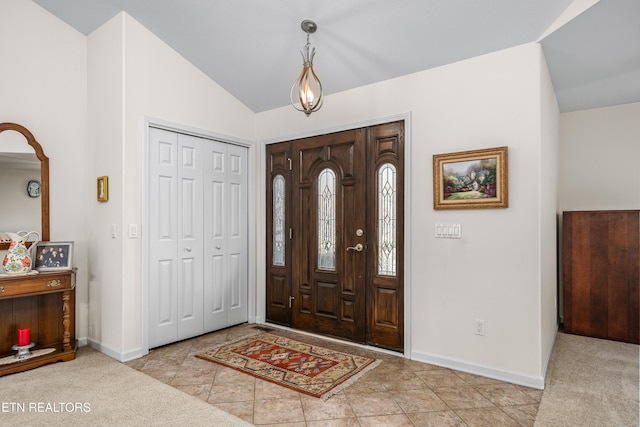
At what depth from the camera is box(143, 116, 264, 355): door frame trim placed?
347 centimetres

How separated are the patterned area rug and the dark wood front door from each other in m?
0.41

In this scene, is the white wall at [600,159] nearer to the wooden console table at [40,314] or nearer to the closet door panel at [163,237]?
the closet door panel at [163,237]

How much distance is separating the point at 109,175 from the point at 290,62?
1974 millimetres

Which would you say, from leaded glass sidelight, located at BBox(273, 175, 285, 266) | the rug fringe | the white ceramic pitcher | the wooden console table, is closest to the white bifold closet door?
leaded glass sidelight, located at BBox(273, 175, 285, 266)

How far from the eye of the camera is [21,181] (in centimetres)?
A: 336

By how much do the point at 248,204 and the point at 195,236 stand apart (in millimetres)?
812

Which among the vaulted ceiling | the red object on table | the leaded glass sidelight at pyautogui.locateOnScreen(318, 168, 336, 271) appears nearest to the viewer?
the vaulted ceiling

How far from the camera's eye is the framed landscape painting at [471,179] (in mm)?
2912

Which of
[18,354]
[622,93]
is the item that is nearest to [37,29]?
[18,354]

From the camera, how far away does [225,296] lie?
4285 mm

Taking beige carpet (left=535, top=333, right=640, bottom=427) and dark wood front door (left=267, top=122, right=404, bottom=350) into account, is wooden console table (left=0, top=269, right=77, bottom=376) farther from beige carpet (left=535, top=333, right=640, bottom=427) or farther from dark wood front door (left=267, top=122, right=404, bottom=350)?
beige carpet (left=535, top=333, right=640, bottom=427)

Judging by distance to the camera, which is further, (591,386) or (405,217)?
(405,217)

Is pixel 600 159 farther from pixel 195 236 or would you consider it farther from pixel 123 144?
pixel 123 144

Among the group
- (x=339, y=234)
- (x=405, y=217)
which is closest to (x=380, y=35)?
(x=405, y=217)
